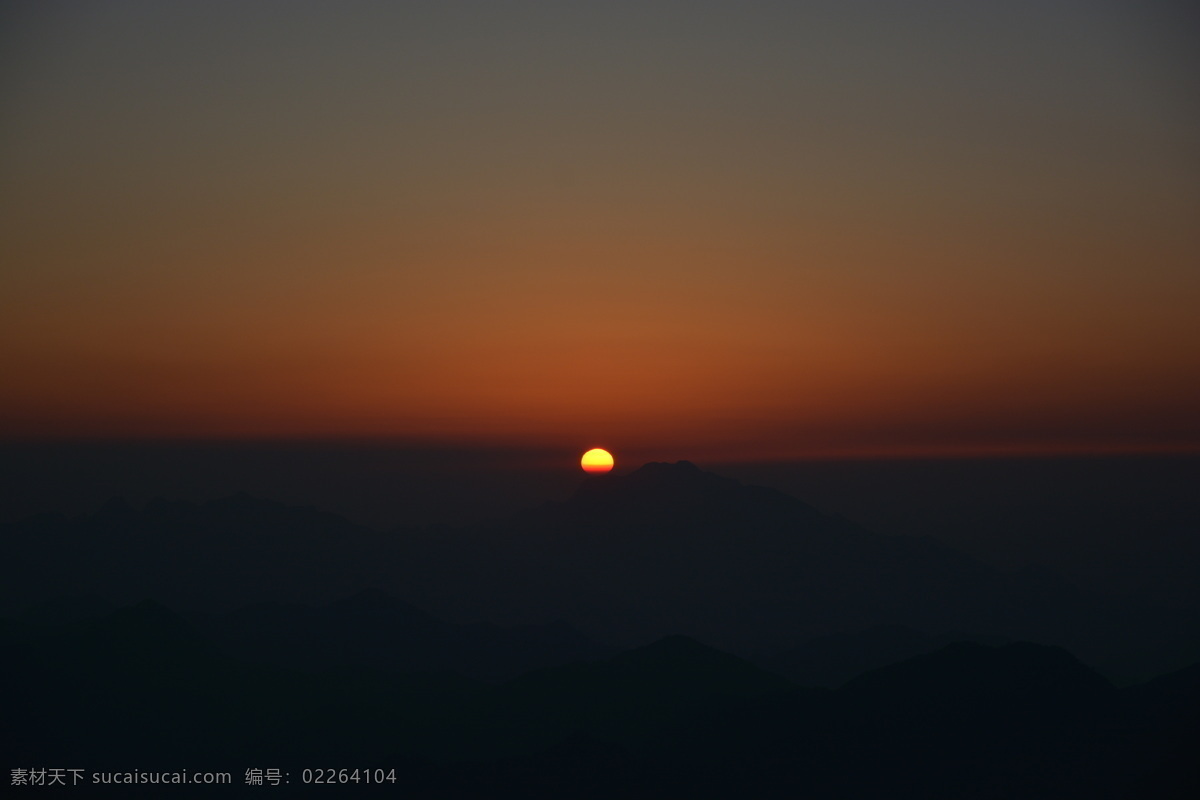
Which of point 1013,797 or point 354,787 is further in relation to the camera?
point 354,787

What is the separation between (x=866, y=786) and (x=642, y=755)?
115ft

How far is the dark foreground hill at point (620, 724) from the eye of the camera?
407 ft

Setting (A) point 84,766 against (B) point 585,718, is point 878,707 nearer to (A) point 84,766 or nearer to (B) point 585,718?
(B) point 585,718

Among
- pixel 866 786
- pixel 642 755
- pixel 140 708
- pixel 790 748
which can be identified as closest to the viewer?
pixel 866 786

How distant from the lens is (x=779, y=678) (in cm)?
18788

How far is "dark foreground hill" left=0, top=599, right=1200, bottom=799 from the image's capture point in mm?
124062

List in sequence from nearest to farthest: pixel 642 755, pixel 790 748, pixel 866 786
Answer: pixel 866 786 → pixel 790 748 → pixel 642 755

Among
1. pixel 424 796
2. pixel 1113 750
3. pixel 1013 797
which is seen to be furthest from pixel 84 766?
pixel 1113 750

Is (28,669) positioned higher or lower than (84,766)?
higher

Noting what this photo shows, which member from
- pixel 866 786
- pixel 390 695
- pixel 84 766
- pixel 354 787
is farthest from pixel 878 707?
pixel 84 766

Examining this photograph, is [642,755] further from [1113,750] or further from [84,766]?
[84,766]

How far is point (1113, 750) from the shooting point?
119 metres

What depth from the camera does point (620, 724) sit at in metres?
168

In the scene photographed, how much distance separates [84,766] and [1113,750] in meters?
140
